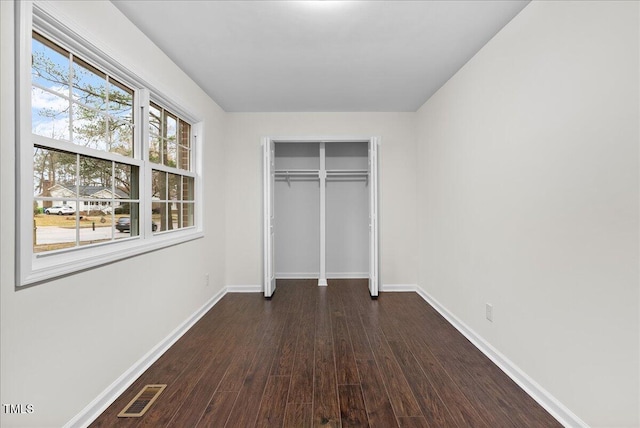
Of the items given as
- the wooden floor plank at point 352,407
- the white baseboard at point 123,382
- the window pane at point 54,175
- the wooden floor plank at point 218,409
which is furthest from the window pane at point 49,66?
the wooden floor plank at point 352,407

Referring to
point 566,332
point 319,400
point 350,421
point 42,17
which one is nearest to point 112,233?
point 42,17

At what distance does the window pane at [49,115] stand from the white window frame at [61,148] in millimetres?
76

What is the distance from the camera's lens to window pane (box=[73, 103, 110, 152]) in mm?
1881

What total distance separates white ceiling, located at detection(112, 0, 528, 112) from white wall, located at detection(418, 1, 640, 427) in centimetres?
34

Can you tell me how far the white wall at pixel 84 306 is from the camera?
1378mm

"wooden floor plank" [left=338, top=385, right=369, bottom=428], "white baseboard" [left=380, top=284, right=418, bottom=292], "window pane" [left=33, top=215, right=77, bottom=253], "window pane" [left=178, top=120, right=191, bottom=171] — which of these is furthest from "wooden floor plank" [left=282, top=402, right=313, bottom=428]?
"white baseboard" [left=380, top=284, right=418, bottom=292]

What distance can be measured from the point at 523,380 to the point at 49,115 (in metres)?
3.34

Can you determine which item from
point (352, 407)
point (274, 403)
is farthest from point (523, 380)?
point (274, 403)

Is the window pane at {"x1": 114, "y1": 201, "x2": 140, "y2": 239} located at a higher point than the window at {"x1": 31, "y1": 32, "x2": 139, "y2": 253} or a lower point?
lower

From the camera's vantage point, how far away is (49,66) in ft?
5.62

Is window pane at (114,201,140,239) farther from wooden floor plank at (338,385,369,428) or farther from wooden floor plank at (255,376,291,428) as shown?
wooden floor plank at (338,385,369,428)

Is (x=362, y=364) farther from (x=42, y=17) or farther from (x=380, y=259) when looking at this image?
(x=42, y=17)

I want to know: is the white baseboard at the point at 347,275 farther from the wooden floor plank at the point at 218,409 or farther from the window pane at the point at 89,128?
the window pane at the point at 89,128

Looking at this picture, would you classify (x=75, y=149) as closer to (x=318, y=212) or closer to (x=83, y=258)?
(x=83, y=258)
